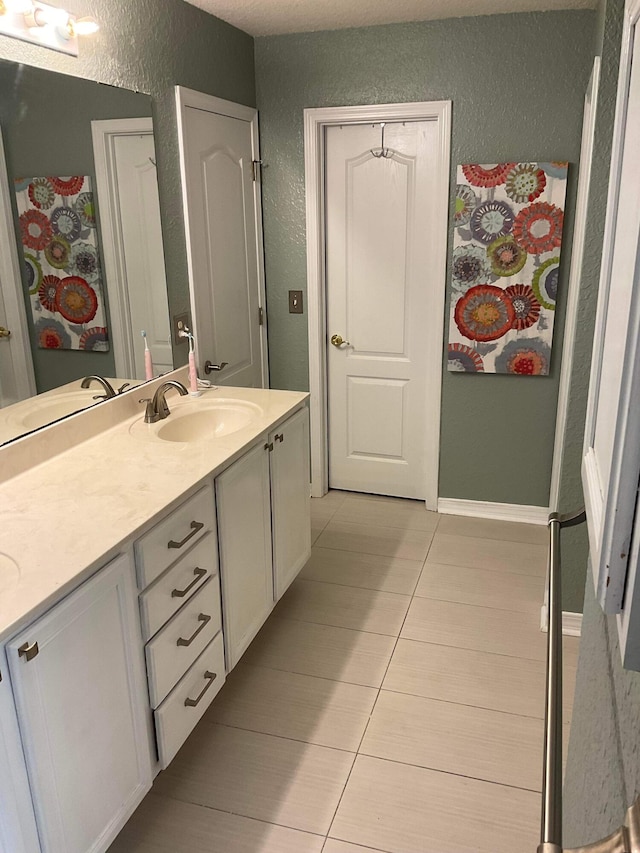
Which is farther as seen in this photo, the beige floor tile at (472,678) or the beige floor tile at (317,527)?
the beige floor tile at (317,527)

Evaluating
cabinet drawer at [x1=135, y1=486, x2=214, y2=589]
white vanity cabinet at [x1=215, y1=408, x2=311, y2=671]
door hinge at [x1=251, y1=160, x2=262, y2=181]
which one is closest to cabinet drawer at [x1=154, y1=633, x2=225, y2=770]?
white vanity cabinet at [x1=215, y1=408, x2=311, y2=671]

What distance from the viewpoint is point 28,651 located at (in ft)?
4.19

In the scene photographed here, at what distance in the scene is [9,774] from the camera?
1269mm

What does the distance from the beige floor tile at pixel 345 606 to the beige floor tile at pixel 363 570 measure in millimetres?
52

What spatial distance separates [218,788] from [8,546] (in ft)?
3.35

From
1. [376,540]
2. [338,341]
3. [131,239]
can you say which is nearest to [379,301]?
[338,341]

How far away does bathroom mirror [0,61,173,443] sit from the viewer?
1.96 metres

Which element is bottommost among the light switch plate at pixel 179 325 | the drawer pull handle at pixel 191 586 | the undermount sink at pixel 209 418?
the drawer pull handle at pixel 191 586

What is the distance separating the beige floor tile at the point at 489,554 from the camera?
10.6ft

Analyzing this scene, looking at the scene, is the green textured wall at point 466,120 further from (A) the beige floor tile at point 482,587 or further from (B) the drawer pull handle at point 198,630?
(B) the drawer pull handle at point 198,630

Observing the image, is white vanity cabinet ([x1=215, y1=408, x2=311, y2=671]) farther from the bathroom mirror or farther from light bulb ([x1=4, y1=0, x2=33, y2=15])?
light bulb ([x1=4, y1=0, x2=33, y2=15])

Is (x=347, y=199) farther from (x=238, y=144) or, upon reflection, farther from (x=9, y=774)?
(x=9, y=774)

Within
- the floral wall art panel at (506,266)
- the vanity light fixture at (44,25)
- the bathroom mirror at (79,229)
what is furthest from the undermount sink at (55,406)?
the floral wall art panel at (506,266)

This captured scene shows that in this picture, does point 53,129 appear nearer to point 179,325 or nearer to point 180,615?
point 179,325
